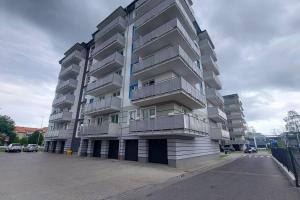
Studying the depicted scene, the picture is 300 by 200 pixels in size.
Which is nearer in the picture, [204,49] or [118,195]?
[118,195]

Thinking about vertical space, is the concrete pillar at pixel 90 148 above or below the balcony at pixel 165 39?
below

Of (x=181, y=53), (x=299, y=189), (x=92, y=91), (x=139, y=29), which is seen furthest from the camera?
(x=92, y=91)

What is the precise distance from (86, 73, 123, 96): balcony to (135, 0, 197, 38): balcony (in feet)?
22.9

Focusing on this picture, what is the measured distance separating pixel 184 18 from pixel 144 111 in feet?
40.4

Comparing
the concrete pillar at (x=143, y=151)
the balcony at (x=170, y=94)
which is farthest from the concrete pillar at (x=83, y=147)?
the balcony at (x=170, y=94)

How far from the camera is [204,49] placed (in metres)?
29.4

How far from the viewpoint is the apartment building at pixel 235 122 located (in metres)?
56.1

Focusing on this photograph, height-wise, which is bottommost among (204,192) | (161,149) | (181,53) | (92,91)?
(204,192)

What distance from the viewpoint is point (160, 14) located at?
61.6ft

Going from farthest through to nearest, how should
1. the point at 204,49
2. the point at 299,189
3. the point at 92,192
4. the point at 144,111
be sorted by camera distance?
1. the point at 204,49
2. the point at 144,111
3. the point at 299,189
4. the point at 92,192

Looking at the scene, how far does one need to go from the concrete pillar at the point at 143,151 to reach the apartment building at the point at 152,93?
10 cm

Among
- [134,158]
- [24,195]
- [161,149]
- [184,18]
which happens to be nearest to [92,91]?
Answer: [134,158]

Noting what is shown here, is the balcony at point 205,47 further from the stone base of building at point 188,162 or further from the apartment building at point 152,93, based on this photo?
the stone base of building at point 188,162

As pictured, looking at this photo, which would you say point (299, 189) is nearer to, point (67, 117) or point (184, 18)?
point (184, 18)
